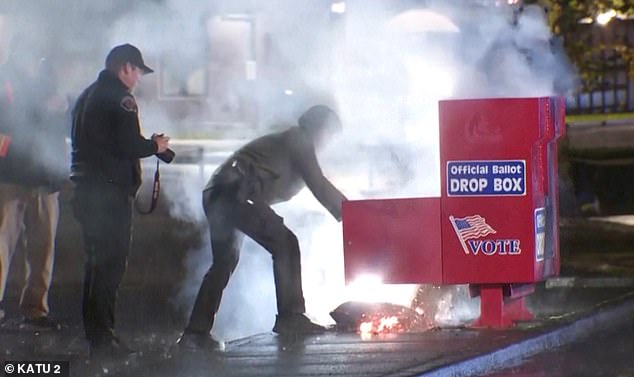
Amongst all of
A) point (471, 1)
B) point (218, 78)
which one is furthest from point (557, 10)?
point (218, 78)

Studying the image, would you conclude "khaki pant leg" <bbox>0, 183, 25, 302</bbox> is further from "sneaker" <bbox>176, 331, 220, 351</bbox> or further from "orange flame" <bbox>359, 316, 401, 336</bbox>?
"orange flame" <bbox>359, 316, 401, 336</bbox>

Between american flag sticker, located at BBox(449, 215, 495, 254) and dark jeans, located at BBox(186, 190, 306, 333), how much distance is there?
36.7 inches

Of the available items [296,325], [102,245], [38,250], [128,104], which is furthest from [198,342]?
[38,250]

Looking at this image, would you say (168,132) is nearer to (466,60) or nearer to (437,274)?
(466,60)

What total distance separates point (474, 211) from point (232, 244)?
1390 millimetres

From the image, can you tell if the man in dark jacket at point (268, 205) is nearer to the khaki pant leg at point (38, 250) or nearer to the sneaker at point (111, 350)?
the sneaker at point (111, 350)

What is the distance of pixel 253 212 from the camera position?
27.2ft

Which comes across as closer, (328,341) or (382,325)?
(328,341)

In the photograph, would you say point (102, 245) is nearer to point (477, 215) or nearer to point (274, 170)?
point (274, 170)

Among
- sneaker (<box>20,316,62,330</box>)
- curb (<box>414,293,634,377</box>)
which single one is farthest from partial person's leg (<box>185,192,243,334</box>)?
curb (<box>414,293,634,377</box>)

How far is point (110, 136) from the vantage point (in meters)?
7.66

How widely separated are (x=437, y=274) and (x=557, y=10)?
10.9 metres

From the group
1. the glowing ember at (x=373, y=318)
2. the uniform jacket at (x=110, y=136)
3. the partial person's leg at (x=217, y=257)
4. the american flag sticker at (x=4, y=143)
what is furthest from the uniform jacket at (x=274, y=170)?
the american flag sticker at (x=4, y=143)

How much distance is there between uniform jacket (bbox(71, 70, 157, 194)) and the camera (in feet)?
25.0
